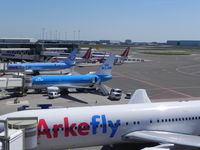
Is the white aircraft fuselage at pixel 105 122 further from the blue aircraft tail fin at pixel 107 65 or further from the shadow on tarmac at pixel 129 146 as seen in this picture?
the blue aircraft tail fin at pixel 107 65

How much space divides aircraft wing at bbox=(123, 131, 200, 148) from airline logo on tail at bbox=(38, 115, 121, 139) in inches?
65.2

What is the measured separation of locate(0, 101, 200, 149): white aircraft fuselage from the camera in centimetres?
1919

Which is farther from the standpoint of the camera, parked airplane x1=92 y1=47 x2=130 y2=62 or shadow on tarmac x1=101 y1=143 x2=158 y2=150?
parked airplane x1=92 y1=47 x2=130 y2=62

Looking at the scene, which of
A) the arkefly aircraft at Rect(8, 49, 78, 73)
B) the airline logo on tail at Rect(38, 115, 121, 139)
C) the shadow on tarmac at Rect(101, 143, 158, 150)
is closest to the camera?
the airline logo on tail at Rect(38, 115, 121, 139)

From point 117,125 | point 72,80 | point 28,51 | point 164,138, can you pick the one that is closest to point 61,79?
point 72,80

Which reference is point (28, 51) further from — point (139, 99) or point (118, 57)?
point (139, 99)

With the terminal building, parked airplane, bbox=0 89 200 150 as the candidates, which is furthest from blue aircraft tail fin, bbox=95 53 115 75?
the terminal building

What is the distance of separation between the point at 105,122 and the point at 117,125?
1.05 meters

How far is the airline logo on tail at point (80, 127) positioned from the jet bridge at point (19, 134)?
4.53ft

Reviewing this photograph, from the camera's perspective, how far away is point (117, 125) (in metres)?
20.6

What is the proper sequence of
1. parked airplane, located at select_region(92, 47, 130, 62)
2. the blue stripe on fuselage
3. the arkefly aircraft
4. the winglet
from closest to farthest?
the winglet < the blue stripe on fuselage < the arkefly aircraft < parked airplane, located at select_region(92, 47, 130, 62)

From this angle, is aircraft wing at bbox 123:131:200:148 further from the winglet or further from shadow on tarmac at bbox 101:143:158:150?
the winglet

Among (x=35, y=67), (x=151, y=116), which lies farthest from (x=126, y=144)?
(x=35, y=67)

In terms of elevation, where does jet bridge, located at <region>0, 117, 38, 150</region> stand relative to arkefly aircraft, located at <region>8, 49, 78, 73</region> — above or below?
above
